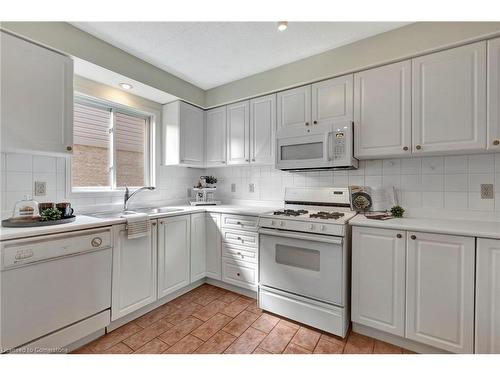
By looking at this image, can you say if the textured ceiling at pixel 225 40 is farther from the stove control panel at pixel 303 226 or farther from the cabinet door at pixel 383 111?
the stove control panel at pixel 303 226

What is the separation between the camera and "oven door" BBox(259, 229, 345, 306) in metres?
1.78

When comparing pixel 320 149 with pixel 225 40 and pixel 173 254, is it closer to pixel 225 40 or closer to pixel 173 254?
pixel 225 40

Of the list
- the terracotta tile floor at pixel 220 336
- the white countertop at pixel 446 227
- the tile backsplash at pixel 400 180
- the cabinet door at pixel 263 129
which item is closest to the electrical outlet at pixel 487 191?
the tile backsplash at pixel 400 180

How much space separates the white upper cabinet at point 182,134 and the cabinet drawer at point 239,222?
95 cm

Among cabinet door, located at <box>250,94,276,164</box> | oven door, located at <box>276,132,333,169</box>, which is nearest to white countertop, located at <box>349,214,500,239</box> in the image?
oven door, located at <box>276,132,333,169</box>

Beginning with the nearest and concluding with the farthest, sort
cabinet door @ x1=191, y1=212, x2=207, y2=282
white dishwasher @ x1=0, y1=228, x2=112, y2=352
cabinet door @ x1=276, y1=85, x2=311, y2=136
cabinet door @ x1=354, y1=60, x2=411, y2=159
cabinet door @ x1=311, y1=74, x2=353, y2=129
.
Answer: white dishwasher @ x1=0, y1=228, x2=112, y2=352 → cabinet door @ x1=354, y1=60, x2=411, y2=159 → cabinet door @ x1=311, y1=74, x2=353, y2=129 → cabinet door @ x1=276, y1=85, x2=311, y2=136 → cabinet door @ x1=191, y1=212, x2=207, y2=282

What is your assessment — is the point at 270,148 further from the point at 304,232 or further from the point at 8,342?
the point at 8,342

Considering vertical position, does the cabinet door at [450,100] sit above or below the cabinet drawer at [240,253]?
above

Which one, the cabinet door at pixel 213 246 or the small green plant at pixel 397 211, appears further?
the cabinet door at pixel 213 246

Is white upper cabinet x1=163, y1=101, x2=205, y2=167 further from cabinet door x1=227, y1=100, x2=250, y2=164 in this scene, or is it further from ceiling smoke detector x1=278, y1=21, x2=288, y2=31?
ceiling smoke detector x1=278, y1=21, x2=288, y2=31

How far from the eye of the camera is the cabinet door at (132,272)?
72.8 inches

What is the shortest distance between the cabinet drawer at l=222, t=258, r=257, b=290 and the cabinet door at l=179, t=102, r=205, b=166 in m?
1.37
